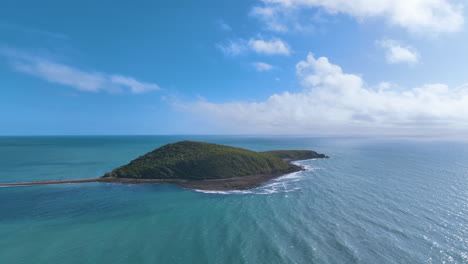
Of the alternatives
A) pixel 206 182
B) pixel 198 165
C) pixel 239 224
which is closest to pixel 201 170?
pixel 198 165

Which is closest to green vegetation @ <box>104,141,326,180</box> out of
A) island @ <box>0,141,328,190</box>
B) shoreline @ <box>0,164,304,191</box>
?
island @ <box>0,141,328,190</box>

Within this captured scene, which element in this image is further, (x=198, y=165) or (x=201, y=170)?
(x=198, y=165)

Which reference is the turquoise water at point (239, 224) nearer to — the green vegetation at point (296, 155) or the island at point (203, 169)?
the island at point (203, 169)

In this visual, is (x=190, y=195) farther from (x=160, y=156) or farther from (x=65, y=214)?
(x=160, y=156)

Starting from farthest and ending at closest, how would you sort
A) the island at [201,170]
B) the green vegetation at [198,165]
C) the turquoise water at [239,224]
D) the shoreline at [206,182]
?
the green vegetation at [198,165] → the island at [201,170] → the shoreline at [206,182] → the turquoise water at [239,224]

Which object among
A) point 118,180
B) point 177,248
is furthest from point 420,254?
point 118,180

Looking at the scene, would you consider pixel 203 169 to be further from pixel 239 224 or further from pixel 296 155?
pixel 296 155

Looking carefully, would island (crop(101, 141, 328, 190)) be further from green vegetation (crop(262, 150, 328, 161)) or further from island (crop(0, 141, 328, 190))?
green vegetation (crop(262, 150, 328, 161))

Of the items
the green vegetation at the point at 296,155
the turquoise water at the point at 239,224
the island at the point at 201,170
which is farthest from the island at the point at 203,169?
the green vegetation at the point at 296,155
